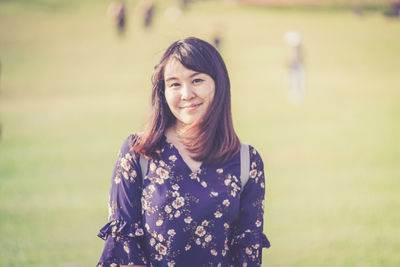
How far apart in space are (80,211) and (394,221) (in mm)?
3327

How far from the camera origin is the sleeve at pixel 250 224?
88.3 inches

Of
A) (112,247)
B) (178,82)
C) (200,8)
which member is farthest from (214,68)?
(200,8)

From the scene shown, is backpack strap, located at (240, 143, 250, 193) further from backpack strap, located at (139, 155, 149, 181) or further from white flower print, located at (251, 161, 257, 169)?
backpack strap, located at (139, 155, 149, 181)

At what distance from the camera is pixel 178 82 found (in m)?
2.26

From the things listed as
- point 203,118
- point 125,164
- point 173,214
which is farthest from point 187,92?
point 173,214

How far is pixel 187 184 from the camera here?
2.18 metres

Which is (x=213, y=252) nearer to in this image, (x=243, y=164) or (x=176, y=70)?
(x=243, y=164)

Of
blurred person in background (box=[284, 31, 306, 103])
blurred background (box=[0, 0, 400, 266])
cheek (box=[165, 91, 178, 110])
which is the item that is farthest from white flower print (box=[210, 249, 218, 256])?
blurred person in background (box=[284, 31, 306, 103])

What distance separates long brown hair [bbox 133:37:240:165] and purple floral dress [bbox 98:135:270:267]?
43 millimetres

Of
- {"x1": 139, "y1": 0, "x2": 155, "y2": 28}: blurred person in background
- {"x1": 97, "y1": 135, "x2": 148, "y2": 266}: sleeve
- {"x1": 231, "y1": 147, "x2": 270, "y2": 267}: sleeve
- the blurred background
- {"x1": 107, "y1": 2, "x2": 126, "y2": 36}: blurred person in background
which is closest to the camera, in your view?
{"x1": 97, "y1": 135, "x2": 148, "y2": 266}: sleeve

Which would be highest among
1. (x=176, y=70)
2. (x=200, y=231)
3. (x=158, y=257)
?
(x=176, y=70)

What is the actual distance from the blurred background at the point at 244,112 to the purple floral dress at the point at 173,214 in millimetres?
1954

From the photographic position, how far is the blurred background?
19.2ft

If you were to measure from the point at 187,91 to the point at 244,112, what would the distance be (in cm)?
1064
